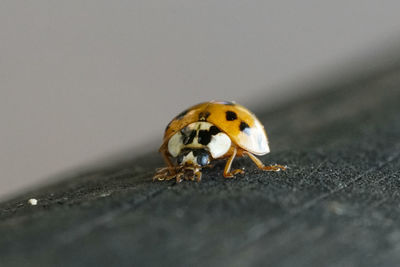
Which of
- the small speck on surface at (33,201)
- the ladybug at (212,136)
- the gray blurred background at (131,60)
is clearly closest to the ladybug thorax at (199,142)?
the ladybug at (212,136)

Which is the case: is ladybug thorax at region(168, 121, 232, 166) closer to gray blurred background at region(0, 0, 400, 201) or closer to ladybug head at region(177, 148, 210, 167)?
ladybug head at region(177, 148, 210, 167)

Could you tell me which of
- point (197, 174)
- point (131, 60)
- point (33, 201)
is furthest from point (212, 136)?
point (131, 60)

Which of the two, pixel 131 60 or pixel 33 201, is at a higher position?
pixel 131 60

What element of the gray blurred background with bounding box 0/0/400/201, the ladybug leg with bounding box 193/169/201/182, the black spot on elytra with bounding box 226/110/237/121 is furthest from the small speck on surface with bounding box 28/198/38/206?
the gray blurred background with bounding box 0/0/400/201

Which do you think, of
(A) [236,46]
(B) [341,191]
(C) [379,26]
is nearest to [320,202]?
(B) [341,191]

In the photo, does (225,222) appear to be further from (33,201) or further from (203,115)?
(203,115)

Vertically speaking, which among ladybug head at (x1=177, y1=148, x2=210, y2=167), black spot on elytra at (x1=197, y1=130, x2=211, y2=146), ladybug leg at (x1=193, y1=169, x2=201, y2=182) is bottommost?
ladybug leg at (x1=193, y1=169, x2=201, y2=182)

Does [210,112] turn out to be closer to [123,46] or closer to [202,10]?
[123,46]
